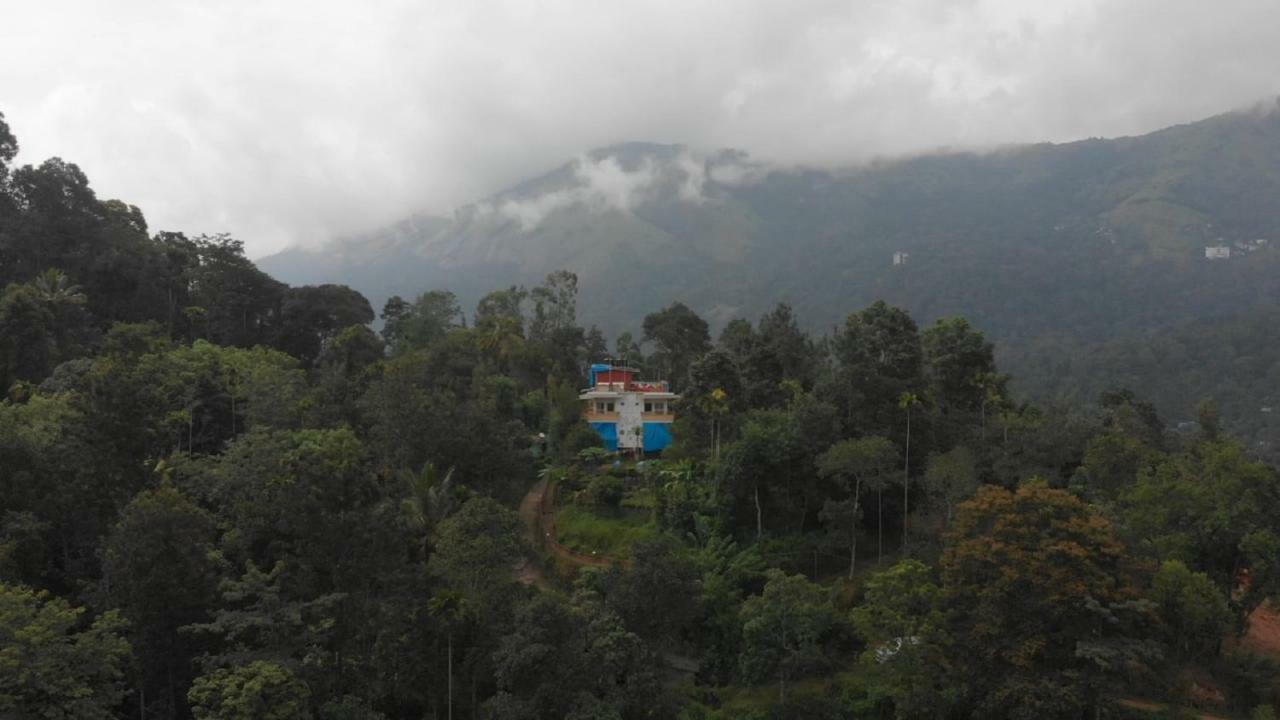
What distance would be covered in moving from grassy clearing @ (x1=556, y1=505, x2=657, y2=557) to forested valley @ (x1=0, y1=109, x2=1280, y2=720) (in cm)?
12

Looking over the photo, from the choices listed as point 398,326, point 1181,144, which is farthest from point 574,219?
point 1181,144

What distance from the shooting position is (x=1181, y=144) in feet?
523

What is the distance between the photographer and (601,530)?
3020 cm

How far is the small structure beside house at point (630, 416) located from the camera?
130 feet

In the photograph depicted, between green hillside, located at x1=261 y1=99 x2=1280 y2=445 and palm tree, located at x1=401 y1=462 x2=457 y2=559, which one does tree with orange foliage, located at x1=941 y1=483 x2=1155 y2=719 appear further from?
green hillside, located at x1=261 y1=99 x2=1280 y2=445

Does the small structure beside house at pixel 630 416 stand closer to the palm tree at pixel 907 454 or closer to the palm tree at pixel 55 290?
the palm tree at pixel 907 454

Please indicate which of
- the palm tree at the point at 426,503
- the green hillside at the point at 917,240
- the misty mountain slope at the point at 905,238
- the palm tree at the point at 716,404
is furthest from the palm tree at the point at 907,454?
the misty mountain slope at the point at 905,238

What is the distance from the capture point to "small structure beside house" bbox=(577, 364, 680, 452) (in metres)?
39.5

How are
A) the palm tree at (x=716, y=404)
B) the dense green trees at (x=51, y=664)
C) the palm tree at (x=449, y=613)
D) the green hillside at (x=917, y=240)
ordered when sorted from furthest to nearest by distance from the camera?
1. the green hillside at (x=917, y=240)
2. the palm tree at (x=716, y=404)
3. the palm tree at (x=449, y=613)
4. the dense green trees at (x=51, y=664)

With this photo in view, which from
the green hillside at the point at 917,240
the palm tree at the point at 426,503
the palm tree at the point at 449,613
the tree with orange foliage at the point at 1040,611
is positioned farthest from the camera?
the green hillside at the point at 917,240

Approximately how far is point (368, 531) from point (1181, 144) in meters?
181

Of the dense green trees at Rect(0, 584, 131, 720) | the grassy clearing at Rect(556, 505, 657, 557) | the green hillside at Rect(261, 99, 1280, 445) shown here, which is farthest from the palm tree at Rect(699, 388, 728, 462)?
the green hillside at Rect(261, 99, 1280, 445)

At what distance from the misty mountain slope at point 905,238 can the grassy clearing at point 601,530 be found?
7272 centimetres

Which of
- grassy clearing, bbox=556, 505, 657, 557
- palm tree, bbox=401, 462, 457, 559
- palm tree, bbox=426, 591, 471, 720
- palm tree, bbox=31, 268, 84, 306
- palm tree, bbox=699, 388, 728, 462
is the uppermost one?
palm tree, bbox=31, 268, 84, 306
